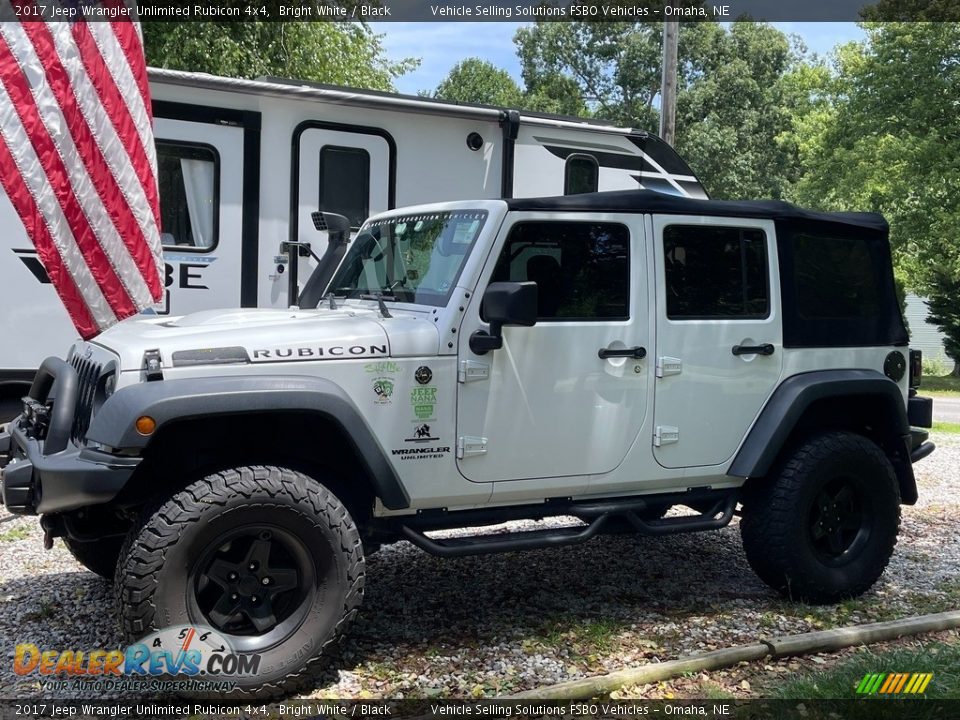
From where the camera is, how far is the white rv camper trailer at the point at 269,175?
668cm

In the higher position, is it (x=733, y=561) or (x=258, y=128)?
(x=258, y=128)

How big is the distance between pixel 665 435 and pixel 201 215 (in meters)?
4.18

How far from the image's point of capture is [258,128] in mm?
7242

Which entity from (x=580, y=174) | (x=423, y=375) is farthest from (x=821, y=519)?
(x=580, y=174)

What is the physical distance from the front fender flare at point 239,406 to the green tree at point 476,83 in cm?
5277

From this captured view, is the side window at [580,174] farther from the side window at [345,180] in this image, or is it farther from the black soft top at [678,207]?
the black soft top at [678,207]

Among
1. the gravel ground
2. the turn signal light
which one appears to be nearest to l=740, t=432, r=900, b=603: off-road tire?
the gravel ground

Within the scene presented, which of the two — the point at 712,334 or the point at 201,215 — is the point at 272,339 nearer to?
the point at 712,334

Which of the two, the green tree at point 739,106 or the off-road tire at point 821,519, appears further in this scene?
the green tree at point 739,106

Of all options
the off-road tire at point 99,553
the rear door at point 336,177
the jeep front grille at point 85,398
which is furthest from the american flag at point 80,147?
the jeep front grille at point 85,398

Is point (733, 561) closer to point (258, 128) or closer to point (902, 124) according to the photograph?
point (258, 128)

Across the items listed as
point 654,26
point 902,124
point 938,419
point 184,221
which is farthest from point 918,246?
point 184,221

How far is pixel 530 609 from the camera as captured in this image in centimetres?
493

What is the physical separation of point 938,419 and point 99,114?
42.0 ft
